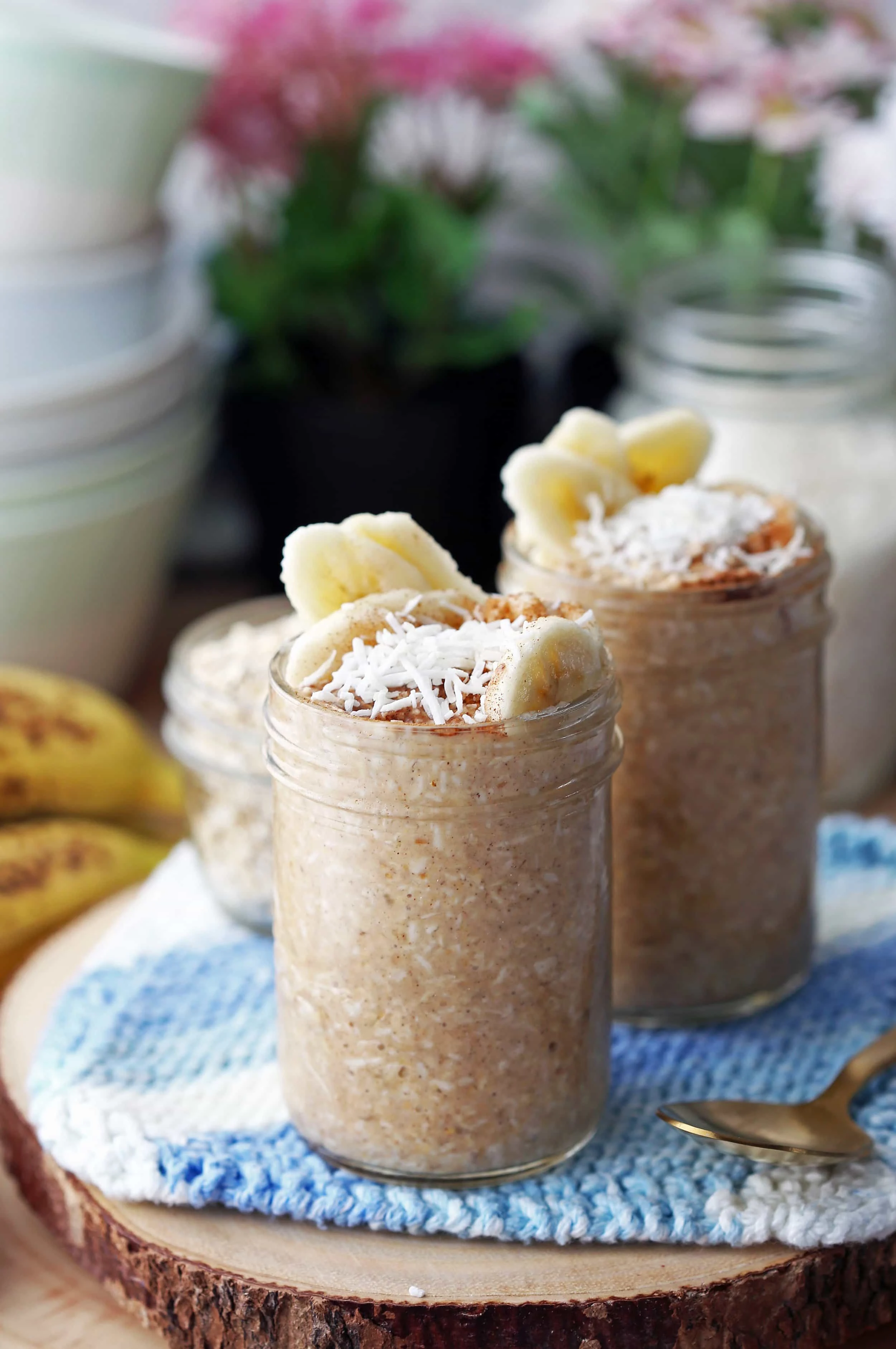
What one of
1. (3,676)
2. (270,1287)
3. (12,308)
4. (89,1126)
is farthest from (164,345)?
(270,1287)

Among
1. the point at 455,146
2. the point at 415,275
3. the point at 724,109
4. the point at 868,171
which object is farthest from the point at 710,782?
the point at 455,146

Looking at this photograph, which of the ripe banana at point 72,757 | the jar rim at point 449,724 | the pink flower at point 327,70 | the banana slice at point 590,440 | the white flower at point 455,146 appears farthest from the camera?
the white flower at point 455,146

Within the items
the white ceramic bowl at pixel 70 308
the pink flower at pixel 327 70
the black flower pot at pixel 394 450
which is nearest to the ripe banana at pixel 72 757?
the white ceramic bowl at pixel 70 308

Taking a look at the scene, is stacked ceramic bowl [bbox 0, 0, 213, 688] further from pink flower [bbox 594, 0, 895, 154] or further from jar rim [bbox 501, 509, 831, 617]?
jar rim [bbox 501, 509, 831, 617]

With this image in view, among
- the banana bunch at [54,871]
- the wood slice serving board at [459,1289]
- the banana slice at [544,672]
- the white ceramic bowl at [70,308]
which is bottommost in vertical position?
the banana bunch at [54,871]

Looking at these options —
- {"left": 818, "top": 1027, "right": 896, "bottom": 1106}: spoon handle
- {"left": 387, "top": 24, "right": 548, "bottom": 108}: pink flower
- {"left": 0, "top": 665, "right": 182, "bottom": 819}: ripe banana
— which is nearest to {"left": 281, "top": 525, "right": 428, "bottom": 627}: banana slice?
{"left": 818, "top": 1027, "right": 896, "bottom": 1106}: spoon handle

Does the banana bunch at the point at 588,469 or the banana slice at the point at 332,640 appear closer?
the banana slice at the point at 332,640

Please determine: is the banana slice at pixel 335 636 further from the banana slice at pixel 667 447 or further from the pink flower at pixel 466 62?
the pink flower at pixel 466 62

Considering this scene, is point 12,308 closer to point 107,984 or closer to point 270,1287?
point 107,984
